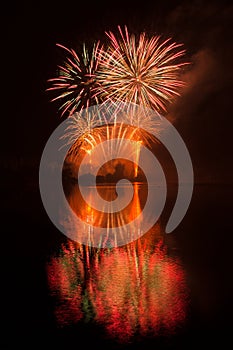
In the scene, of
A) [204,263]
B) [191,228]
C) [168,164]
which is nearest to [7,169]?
[168,164]

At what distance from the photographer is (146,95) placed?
2970 centimetres

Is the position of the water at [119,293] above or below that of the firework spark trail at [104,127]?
below

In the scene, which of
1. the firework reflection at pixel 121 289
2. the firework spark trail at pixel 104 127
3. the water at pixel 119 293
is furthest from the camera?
the firework spark trail at pixel 104 127

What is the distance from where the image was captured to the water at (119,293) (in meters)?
6.02

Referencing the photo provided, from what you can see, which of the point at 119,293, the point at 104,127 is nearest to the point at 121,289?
the point at 119,293

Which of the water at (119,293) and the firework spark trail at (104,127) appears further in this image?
the firework spark trail at (104,127)

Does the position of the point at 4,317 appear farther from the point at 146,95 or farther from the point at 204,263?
the point at 146,95

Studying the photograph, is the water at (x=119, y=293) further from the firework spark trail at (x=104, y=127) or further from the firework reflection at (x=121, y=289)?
the firework spark trail at (x=104, y=127)

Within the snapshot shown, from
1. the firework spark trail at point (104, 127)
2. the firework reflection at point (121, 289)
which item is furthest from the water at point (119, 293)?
the firework spark trail at point (104, 127)

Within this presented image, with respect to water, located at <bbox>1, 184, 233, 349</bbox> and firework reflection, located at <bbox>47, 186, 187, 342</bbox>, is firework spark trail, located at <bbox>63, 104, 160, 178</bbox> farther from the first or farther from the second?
firework reflection, located at <bbox>47, 186, 187, 342</bbox>

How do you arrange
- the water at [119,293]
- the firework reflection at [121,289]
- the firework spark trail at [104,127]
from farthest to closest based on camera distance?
the firework spark trail at [104,127] < the firework reflection at [121,289] < the water at [119,293]

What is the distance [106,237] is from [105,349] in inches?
371

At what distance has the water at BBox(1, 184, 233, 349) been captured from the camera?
237 inches

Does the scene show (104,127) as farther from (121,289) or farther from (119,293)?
(119,293)
